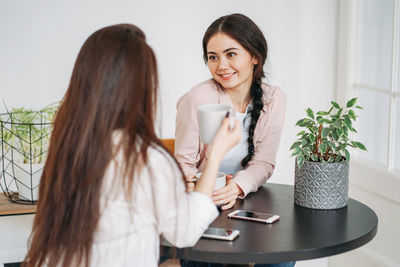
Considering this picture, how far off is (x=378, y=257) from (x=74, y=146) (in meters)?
1.94

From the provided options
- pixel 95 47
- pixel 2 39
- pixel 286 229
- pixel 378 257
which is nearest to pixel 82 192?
pixel 95 47

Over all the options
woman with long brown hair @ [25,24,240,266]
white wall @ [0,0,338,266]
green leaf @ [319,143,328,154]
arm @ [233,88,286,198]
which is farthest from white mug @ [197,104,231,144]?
white wall @ [0,0,338,266]

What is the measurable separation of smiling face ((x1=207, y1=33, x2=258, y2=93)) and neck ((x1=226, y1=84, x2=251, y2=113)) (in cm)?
4

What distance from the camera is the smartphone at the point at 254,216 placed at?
166 centimetres

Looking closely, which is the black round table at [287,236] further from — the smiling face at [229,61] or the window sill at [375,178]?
the window sill at [375,178]

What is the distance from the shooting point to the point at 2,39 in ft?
8.55

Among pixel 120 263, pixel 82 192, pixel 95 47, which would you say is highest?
pixel 95 47

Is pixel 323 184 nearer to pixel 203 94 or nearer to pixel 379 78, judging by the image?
pixel 203 94

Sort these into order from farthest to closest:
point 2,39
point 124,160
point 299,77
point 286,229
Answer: point 299,77
point 2,39
point 286,229
point 124,160

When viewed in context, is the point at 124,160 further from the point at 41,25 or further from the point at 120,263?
the point at 41,25

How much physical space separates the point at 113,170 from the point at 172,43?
1.65m

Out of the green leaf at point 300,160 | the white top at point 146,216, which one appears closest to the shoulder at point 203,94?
the green leaf at point 300,160

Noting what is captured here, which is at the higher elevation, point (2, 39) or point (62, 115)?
point (2, 39)

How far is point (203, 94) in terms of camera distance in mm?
2240
